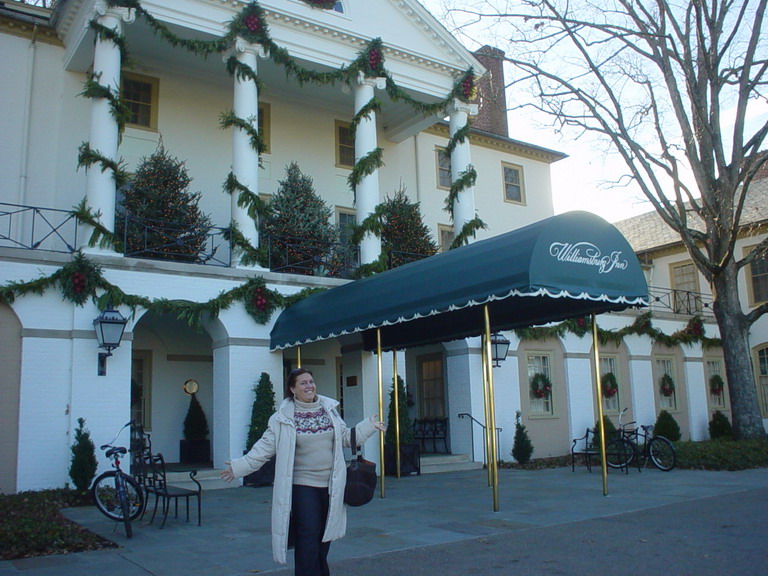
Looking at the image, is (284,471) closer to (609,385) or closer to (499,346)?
(499,346)

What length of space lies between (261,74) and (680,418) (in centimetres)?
1761

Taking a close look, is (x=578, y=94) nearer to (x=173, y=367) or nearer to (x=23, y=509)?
(x=173, y=367)

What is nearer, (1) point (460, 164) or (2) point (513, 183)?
(1) point (460, 164)

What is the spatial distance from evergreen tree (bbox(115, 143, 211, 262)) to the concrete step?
7.19m

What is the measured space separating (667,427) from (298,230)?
1310cm

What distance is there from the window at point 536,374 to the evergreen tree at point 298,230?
7.11m

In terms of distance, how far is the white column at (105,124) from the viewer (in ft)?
47.6

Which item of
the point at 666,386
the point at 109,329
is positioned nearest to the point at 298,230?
the point at 109,329

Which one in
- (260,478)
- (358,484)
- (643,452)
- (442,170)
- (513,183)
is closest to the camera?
(358,484)

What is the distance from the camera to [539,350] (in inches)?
841

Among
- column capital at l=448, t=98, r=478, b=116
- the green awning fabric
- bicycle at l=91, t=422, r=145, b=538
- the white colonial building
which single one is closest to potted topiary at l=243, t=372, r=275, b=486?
the white colonial building

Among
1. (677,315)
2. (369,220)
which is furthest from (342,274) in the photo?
(677,315)

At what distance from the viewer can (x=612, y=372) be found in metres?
23.3

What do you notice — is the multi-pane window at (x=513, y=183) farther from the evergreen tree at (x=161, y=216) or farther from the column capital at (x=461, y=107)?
the evergreen tree at (x=161, y=216)
